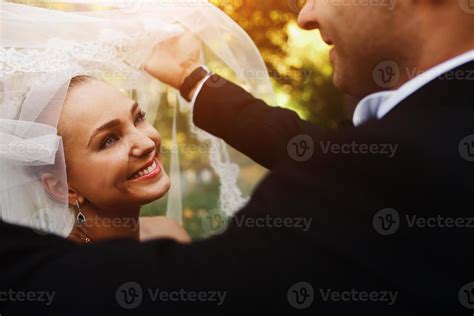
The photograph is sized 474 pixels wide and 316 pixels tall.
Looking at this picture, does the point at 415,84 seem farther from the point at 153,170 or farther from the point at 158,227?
the point at 158,227

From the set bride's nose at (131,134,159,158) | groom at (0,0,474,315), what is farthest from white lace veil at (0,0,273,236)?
groom at (0,0,474,315)

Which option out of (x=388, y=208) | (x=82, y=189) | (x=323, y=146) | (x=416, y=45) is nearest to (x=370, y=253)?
(x=388, y=208)

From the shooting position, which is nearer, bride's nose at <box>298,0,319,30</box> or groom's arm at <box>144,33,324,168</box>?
bride's nose at <box>298,0,319,30</box>

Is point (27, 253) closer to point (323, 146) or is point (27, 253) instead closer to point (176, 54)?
point (323, 146)

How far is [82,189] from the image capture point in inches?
78.2

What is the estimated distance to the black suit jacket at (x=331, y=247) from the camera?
4.35 feet

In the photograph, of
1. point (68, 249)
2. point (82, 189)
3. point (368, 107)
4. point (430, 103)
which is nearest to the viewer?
point (430, 103)

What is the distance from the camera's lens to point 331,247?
1.35 meters

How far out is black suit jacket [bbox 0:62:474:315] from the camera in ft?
4.35

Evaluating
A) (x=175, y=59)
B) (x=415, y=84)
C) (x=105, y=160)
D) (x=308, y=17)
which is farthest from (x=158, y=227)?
(x=415, y=84)

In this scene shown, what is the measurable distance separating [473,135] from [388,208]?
24cm

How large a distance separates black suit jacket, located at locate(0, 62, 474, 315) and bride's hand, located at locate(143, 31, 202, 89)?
2.45ft

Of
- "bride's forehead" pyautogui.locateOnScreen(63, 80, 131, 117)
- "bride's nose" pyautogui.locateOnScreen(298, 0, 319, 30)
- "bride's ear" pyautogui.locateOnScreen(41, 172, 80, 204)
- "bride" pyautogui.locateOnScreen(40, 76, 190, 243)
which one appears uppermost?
"bride's nose" pyautogui.locateOnScreen(298, 0, 319, 30)

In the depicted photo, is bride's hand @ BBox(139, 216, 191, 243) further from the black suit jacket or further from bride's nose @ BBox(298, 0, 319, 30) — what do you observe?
bride's nose @ BBox(298, 0, 319, 30)
